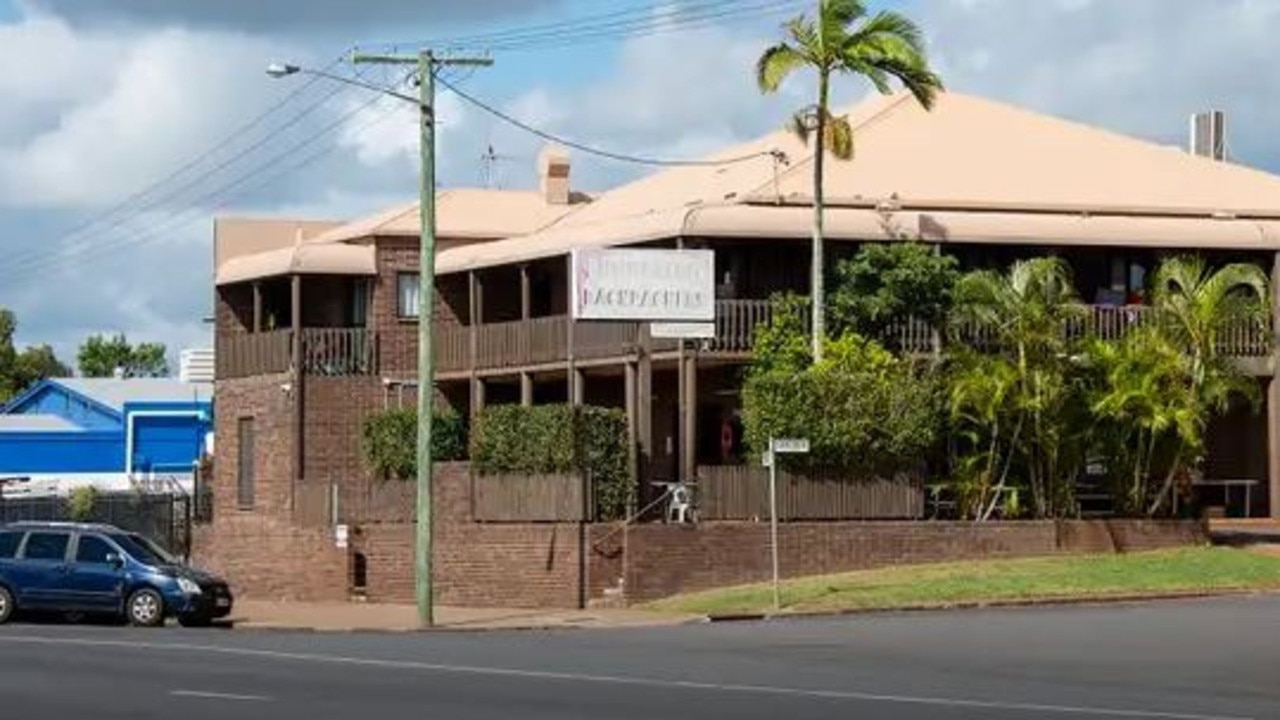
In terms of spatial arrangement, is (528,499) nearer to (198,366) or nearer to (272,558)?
(272,558)

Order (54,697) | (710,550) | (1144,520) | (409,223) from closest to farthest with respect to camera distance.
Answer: (54,697)
(710,550)
(1144,520)
(409,223)

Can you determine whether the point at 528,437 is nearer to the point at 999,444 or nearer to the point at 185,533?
the point at 999,444

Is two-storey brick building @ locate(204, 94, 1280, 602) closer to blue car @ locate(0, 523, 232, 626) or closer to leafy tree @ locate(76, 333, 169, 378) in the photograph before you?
blue car @ locate(0, 523, 232, 626)

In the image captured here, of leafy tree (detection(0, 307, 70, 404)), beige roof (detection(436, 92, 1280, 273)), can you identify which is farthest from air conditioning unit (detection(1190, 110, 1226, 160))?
leafy tree (detection(0, 307, 70, 404))

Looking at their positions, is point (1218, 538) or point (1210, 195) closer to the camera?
point (1218, 538)

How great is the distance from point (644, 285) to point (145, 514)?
58.3 feet

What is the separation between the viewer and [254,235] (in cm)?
5578

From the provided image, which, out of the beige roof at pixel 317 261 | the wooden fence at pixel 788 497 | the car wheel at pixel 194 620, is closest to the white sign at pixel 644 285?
the wooden fence at pixel 788 497

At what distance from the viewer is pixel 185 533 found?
50469 mm

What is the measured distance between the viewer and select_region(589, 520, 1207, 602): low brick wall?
120ft

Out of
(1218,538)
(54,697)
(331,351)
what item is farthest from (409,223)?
(54,697)

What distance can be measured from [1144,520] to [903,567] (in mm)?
5188

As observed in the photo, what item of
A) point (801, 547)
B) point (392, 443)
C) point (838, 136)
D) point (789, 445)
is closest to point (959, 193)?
point (838, 136)

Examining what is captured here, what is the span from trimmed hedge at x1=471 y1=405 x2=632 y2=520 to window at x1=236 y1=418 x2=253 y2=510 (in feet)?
35.9
